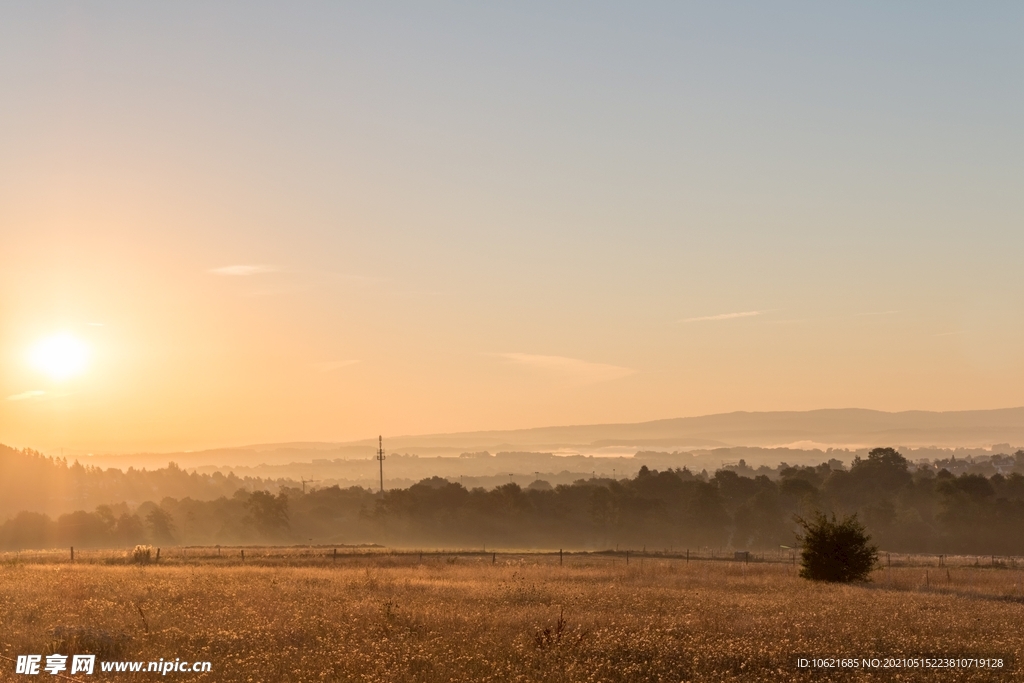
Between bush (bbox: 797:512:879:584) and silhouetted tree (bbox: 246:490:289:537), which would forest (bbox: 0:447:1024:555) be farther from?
bush (bbox: 797:512:879:584)

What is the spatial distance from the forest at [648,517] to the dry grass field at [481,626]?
83.7 m

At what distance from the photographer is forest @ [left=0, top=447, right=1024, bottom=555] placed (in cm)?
12119

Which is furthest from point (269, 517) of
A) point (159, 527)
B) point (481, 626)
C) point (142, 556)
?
point (481, 626)

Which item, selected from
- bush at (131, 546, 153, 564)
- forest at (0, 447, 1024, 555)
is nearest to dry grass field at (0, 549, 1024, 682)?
bush at (131, 546, 153, 564)

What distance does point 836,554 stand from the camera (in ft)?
164

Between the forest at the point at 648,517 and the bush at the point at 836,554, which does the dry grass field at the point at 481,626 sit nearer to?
the bush at the point at 836,554

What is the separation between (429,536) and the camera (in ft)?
480

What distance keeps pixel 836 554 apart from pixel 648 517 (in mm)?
89812

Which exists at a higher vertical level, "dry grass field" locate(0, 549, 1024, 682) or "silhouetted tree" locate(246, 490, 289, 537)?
"dry grass field" locate(0, 549, 1024, 682)

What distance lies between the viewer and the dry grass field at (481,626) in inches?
802

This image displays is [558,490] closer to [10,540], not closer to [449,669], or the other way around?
[10,540]

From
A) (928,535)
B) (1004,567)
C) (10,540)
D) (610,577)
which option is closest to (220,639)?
(610,577)

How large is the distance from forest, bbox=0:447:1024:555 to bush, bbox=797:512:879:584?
73.9 meters

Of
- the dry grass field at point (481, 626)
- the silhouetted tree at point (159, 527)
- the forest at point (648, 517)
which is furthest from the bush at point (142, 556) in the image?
the silhouetted tree at point (159, 527)
